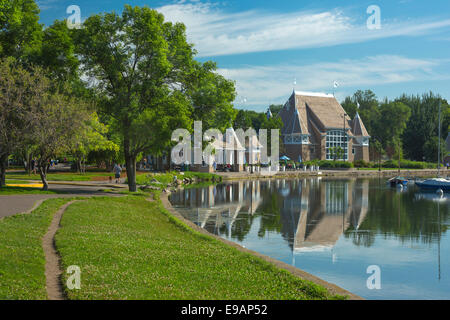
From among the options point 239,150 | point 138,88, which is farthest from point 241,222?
point 239,150

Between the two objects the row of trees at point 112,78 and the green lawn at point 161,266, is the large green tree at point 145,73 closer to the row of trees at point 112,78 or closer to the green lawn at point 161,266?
the row of trees at point 112,78

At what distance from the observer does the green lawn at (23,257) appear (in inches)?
378

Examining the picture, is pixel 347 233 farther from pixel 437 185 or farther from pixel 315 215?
pixel 437 185

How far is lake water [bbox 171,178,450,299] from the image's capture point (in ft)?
49.1

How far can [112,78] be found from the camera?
108 feet

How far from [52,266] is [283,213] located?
20.8 meters

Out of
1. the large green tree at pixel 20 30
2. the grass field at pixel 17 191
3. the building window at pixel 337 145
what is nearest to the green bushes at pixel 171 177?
the grass field at pixel 17 191

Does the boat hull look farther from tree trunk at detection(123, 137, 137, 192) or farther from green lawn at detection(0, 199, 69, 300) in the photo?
green lawn at detection(0, 199, 69, 300)

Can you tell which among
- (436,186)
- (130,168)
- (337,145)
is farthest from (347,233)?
(337,145)

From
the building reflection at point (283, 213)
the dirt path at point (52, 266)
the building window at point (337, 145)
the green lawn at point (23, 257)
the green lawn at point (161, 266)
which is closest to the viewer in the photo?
the green lawn at point (23, 257)

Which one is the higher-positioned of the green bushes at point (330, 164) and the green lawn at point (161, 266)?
the green bushes at point (330, 164)

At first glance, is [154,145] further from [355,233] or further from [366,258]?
[366,258]

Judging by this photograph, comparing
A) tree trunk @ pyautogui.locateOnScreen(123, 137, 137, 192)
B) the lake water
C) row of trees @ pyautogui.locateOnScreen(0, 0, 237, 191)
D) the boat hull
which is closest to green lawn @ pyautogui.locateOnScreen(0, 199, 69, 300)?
the lake water
